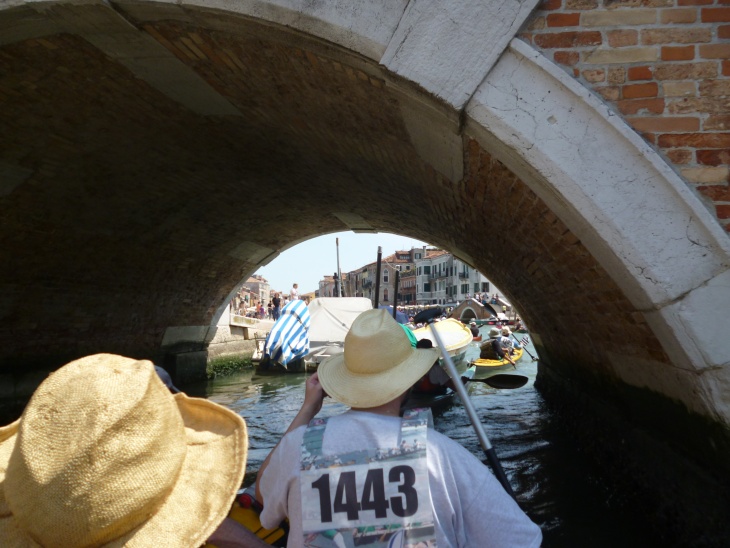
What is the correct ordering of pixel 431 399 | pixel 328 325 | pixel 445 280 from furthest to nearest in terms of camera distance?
pixel 445 280
pixel 328 325
pixel 431 399

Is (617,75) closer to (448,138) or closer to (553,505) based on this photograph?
(448,138)

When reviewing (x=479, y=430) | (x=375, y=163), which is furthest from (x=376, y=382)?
(x=375, y=163)

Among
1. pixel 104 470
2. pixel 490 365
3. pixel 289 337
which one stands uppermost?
pixel 104 470

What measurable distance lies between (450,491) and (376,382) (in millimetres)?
379

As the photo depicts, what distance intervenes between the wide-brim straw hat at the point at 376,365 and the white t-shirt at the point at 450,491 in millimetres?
101

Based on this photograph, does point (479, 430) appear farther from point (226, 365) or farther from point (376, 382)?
point (226, 365)

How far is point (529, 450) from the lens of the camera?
247 inches

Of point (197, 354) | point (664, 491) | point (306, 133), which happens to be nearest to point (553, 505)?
point (664, 491)

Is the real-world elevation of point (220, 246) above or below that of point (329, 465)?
above

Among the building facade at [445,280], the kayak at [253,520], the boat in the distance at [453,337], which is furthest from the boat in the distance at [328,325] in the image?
the building facade at [445,280]

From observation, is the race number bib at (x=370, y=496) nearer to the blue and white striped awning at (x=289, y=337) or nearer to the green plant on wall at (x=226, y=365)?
the green plant on wall at (x=226, y=365)

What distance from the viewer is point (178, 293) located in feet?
32.2

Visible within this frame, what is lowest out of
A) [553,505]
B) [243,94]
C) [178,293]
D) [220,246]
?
[553,505]

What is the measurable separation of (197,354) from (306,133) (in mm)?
7524
